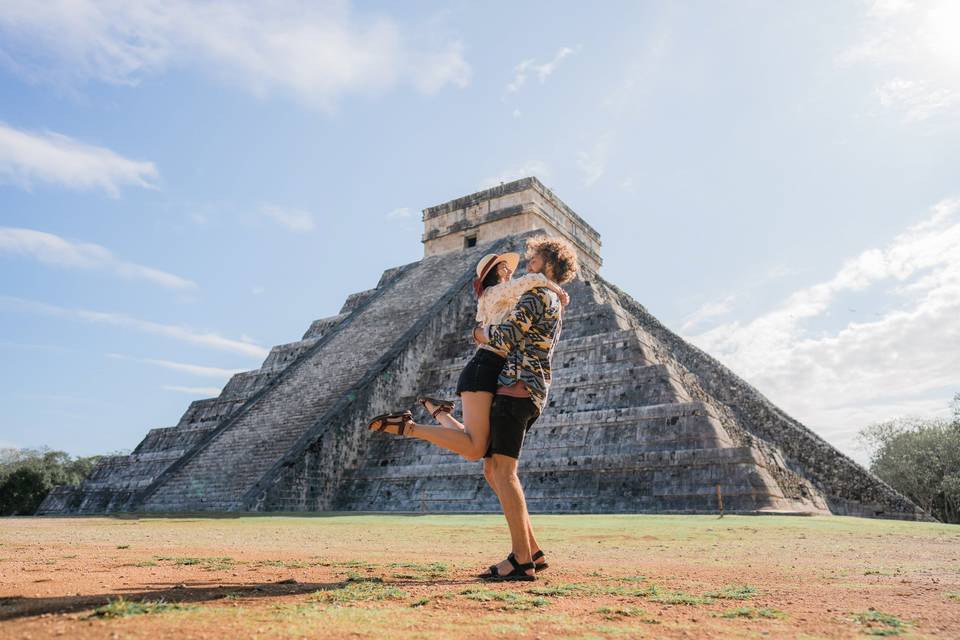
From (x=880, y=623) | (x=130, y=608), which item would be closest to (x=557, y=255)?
(x=880, y=623)

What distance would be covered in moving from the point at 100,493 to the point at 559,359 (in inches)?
482

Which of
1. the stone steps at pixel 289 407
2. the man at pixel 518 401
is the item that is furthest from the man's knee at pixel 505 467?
the stone steps at pixel 289 407

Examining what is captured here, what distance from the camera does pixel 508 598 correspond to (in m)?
2.63

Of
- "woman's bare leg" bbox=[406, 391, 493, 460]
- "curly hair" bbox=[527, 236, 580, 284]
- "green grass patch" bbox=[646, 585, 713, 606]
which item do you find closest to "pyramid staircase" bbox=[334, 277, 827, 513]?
"curly hair" bbox=[527, 236, 580, 284]

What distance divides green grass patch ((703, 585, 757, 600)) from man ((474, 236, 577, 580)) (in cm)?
82

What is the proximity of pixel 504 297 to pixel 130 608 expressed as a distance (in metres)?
2.13

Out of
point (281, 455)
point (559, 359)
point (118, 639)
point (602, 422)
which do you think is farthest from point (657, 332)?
point (118, 639)

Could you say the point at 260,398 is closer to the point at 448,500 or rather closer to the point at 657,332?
the point at 448,500

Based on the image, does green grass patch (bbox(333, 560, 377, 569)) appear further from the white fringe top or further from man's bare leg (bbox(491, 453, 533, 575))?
the white fringe top

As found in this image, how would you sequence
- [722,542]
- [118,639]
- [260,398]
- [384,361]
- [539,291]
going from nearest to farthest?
[118,639] → [539,291] → [722,542] → [384,361] → [260,398]

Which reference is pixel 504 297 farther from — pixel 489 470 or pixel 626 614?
pixel 626 614

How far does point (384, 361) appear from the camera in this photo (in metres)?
14.3

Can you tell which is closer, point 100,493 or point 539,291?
point 539,291

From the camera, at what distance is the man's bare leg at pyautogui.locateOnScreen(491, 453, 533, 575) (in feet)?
10.6
